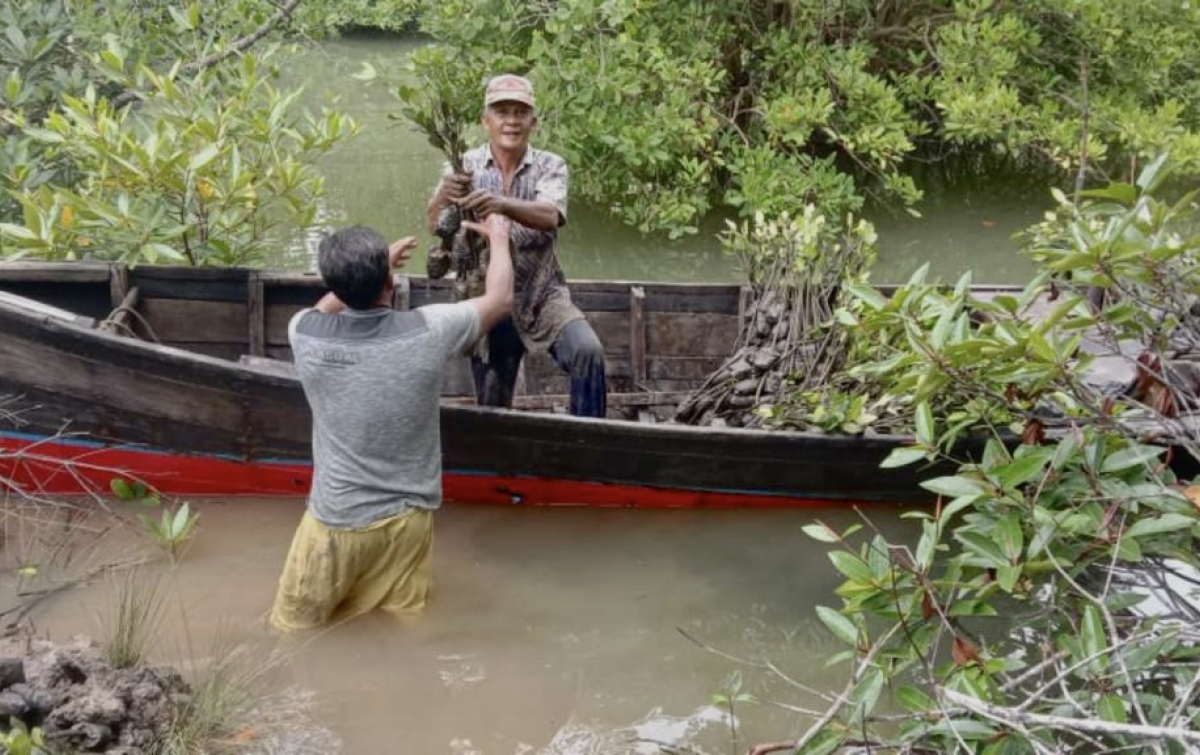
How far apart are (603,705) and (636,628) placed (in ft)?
1.48

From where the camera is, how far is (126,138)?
484cm

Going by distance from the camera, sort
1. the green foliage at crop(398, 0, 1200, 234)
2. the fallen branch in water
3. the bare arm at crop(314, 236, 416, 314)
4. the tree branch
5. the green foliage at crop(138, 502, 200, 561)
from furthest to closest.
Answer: the green foliage at crop(398, 0, 1200, 234)
the tree branch
the green foliage at crop(138, 502, 200, 561)
the bare arm at crop(314, 236, 416, 314)
the fallen branch in water

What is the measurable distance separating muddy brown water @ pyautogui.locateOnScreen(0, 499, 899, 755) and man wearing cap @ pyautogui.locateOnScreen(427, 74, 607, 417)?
62 cm

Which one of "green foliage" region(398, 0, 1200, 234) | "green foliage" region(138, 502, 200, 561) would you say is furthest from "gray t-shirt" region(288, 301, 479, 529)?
"green foliage" region(398, 0, 1200, 234)

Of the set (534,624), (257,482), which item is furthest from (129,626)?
(257,482)

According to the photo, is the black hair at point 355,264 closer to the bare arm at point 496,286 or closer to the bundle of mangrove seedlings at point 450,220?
the bare arm at point 496,286

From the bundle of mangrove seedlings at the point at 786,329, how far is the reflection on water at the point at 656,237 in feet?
9.27

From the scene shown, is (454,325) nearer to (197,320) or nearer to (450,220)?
(450,220)

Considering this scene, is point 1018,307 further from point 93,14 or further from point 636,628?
point 93,14

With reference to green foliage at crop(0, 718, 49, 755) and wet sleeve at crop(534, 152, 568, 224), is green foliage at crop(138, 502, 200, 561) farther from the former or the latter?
wet sleeve at crop(534, 152, 568, 224)

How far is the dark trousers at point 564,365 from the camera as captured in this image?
4.59 meters

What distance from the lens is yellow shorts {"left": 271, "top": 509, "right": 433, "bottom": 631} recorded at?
370cm

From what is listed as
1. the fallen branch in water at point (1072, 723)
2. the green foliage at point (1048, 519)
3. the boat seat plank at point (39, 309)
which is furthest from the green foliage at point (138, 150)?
the fallen branch in water at point (1072, 723)

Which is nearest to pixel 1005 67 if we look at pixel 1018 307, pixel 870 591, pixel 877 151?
pixel 877 151
